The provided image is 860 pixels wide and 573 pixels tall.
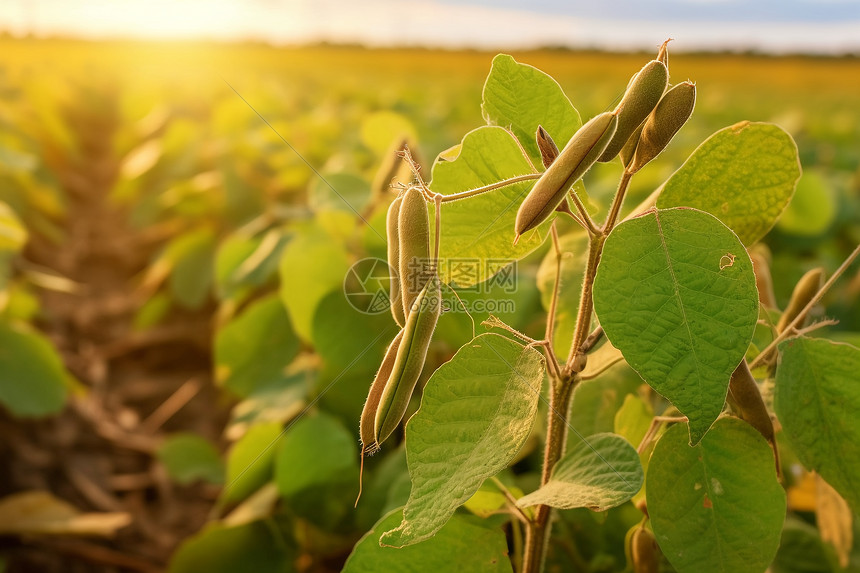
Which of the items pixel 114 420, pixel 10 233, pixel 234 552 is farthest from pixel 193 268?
pixel 234 552

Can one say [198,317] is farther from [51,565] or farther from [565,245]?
[565,245]

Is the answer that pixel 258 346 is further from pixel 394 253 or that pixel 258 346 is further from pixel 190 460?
pixel 394 253

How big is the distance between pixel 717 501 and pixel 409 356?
383mm

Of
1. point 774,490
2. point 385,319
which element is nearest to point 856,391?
point 774,490

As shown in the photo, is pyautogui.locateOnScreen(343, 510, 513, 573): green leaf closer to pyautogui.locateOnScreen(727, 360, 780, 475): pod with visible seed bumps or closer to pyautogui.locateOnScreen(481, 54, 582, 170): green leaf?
pyautogui.locateOnScreen(727, 360, 780, 475): pod with visible seed bumps

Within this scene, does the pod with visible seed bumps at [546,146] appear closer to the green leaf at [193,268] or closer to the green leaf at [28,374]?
the green leaf at [28,374]

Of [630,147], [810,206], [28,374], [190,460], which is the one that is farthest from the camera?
[810,206]

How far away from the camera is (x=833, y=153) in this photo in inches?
190

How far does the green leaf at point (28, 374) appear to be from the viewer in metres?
2.15

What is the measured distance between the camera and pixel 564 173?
57 cm

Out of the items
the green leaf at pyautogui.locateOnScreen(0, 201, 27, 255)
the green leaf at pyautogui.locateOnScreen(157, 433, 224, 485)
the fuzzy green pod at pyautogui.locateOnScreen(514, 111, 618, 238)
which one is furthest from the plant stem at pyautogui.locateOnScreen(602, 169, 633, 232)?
the green leaf at pyautogui.locateOnScreen(157, 433, 224, 485)

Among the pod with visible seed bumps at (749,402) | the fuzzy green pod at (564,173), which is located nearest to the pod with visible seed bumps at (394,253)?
the fuzzy green pod at (564,173)

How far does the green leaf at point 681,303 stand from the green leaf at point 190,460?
1965 millimetres

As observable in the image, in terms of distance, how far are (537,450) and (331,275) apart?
55cm
